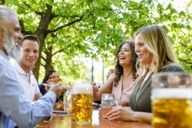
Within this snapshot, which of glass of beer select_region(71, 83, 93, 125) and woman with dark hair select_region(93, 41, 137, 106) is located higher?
woman with dark hair select_region(93, 41, 137, 106)

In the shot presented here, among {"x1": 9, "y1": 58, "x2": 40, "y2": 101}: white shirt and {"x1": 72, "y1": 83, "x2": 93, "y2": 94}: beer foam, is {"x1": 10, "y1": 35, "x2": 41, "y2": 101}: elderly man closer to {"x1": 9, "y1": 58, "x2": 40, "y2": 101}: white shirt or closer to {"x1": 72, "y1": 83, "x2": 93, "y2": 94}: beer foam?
{"x1": 9, "y1": 58, "x2": 40, "y2": 101}: white shirt

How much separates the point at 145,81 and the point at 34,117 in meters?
0.91

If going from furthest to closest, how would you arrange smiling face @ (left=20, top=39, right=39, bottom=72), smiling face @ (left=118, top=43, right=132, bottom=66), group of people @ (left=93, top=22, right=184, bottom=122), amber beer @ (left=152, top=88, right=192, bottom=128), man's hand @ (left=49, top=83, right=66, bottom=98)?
smiling face @ (left=20, top=39, right=39, bottom=72) → smiling face @ (left=118, top=43, right=132, bottom=66) → group of people @ (left=93, top=22, right=184, bottom=122) → man's hand @ (left=49, top=83, right=66, bottom=98) → amber beer @ (left=152, top=88, right=192, bottom=128)

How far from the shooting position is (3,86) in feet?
5.52

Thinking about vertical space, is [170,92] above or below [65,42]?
below

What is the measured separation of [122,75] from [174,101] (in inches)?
123

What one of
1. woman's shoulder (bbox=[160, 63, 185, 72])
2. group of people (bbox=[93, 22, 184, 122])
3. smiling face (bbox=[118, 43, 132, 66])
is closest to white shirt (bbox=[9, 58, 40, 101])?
smiling face (bbox=[118, 43, 132, 66])

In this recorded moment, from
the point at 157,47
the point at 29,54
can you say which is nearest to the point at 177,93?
the point at 157,47

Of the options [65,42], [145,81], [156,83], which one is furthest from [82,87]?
[65,42]

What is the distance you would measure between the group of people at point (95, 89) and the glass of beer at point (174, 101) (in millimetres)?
1032

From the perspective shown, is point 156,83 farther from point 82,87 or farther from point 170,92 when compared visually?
point 82,87

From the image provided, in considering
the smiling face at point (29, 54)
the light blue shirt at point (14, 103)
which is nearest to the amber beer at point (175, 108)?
the light blue shirt at point (14, 103)

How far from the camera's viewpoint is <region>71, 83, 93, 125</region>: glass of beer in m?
2.00

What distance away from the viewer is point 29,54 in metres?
4.12
